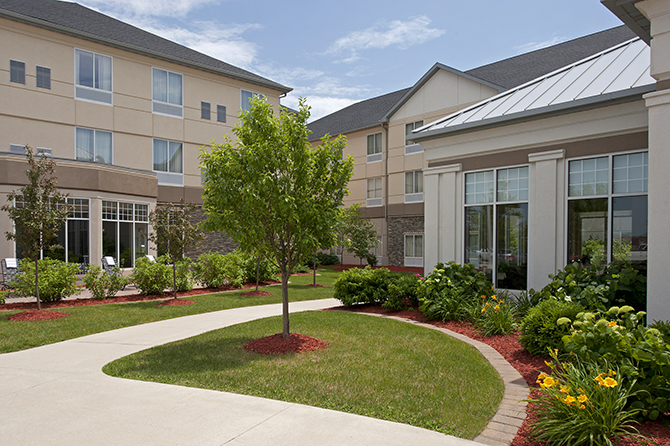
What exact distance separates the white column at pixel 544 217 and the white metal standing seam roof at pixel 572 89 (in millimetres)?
1160

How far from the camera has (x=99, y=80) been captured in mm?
21734

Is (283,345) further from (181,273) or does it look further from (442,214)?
(181,273)

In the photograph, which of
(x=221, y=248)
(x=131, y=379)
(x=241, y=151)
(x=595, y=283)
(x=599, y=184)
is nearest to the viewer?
(x=131, y=379)

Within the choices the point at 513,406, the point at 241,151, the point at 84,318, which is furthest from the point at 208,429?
the point at 84,318

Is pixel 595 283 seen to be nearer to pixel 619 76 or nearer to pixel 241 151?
pixel 619 76

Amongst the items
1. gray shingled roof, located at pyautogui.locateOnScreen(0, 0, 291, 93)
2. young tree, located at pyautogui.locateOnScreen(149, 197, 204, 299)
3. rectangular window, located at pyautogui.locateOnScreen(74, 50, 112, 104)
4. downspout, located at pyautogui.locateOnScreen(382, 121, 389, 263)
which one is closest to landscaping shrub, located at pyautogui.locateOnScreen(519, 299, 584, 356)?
young tree, located at pyautogui.locateOnScreen(149, 197, 204, 299)

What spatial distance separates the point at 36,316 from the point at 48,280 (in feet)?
7.81

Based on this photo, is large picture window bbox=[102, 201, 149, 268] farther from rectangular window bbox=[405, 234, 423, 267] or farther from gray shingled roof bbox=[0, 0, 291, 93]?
rectangular window bbox=[405, 234, 423, 267]

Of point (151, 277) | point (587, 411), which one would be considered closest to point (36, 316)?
point (151, 277)

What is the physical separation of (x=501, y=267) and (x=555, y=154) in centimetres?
286

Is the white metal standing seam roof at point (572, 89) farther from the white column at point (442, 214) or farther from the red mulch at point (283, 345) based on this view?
the red mulch at point (283, 345)

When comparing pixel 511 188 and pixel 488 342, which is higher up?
pixel 511 188

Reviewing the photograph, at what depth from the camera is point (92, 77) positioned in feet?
70.6

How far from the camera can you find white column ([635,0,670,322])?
22.9ft
